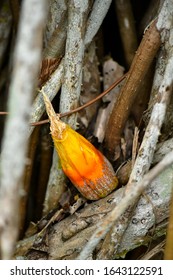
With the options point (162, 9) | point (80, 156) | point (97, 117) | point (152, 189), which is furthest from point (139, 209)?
point (162, 9)

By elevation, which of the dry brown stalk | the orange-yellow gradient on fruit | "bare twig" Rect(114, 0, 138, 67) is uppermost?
"bare twig" Rect(114, 0, 138, 67)

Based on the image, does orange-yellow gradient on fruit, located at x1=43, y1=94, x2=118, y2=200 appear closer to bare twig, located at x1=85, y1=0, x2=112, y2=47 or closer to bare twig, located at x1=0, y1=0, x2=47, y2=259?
bare twig, located at x1=85, y1=0, x2=112, y2=47

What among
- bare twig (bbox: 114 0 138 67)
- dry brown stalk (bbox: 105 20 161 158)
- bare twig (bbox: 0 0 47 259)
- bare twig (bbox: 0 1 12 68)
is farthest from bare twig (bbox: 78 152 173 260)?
bare twig (bbox: 0 1 12 68)

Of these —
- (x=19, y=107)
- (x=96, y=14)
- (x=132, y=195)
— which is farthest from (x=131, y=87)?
(x=19, y=107)

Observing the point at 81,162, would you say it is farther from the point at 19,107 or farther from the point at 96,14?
the point at 19,107

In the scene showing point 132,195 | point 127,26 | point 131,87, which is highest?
point 127,26

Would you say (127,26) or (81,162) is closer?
(81,162)
